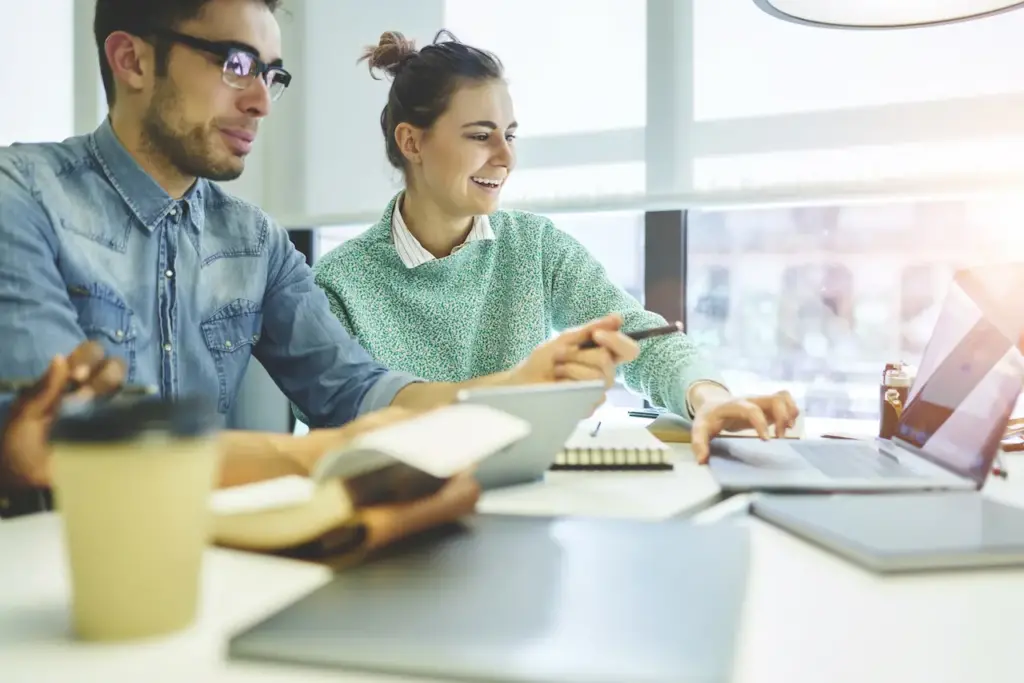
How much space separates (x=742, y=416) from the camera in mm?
1033

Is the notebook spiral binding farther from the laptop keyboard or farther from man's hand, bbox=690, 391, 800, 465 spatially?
the laptop keyboard

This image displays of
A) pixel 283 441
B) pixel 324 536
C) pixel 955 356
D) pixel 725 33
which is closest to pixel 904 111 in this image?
pixel 725 33

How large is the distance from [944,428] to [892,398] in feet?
1.20

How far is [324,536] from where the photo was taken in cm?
51

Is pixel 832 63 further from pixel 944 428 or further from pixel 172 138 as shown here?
pixel 172 138

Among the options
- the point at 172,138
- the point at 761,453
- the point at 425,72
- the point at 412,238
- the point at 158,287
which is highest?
the point at 425,72

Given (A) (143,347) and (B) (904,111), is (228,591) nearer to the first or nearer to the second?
(A) (143,347)

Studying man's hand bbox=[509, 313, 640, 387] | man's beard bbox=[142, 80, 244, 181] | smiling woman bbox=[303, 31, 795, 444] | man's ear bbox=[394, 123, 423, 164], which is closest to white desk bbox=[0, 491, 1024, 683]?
man's hand bbox=[509, 313, 640, 387]

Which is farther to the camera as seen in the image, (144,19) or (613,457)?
(144,19)

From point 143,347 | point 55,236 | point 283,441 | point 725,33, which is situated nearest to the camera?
point 283,441

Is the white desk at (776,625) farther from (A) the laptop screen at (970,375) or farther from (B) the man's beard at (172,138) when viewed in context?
(B) the man's beard at (172,138)

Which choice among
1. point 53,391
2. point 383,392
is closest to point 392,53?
point 383,392

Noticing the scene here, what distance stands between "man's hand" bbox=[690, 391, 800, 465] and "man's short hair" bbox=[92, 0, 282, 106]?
3.45 feet

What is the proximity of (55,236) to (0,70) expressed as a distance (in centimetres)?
197
